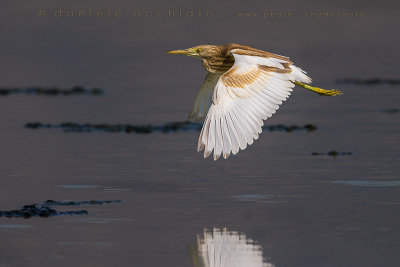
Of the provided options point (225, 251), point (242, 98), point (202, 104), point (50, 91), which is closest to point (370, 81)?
point (50, 91)

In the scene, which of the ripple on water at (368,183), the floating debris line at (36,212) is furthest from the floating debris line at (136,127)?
the floating debris line at (36,212)

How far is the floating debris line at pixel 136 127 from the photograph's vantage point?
49.4 ft

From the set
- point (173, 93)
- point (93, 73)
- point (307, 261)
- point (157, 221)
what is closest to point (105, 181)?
point (157, 221)

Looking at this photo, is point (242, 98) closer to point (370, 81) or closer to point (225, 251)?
point (225, 251)

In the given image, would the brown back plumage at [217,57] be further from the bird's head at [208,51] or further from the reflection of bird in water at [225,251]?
the reflection of bird in water at [225,251]

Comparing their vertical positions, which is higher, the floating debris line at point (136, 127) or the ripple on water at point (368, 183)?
the floating debris line at point (136, 127)

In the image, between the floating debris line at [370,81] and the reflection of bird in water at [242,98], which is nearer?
Answer: the reflection of bird in water at [242,98]

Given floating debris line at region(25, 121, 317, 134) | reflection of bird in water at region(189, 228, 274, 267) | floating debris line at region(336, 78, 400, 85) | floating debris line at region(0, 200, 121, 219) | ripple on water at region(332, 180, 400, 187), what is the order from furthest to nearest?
floating debris line at region(336, 78, 400, 85) < floating debris line at region(25, 121, 317, 134) < ripple on water at region(332, 180, 400, 187) < floating debris line at region(0, 200, 121, 219) < reflection of bird in water at region(189, 228, 274, 267)

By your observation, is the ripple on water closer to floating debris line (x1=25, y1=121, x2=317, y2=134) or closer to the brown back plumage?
the brown back plumage

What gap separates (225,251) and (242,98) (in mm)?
1807

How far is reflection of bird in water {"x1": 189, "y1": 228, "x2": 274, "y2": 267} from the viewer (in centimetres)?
770

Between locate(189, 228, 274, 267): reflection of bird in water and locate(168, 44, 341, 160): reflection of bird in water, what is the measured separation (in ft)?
2.32

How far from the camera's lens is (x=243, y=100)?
9438 mm

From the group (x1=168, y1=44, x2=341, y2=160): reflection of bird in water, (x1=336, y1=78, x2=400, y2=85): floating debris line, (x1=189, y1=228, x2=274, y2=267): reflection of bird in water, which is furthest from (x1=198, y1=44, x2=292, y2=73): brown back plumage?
(x1=336, y1=78, x2=400, y2=85): floating debris line
